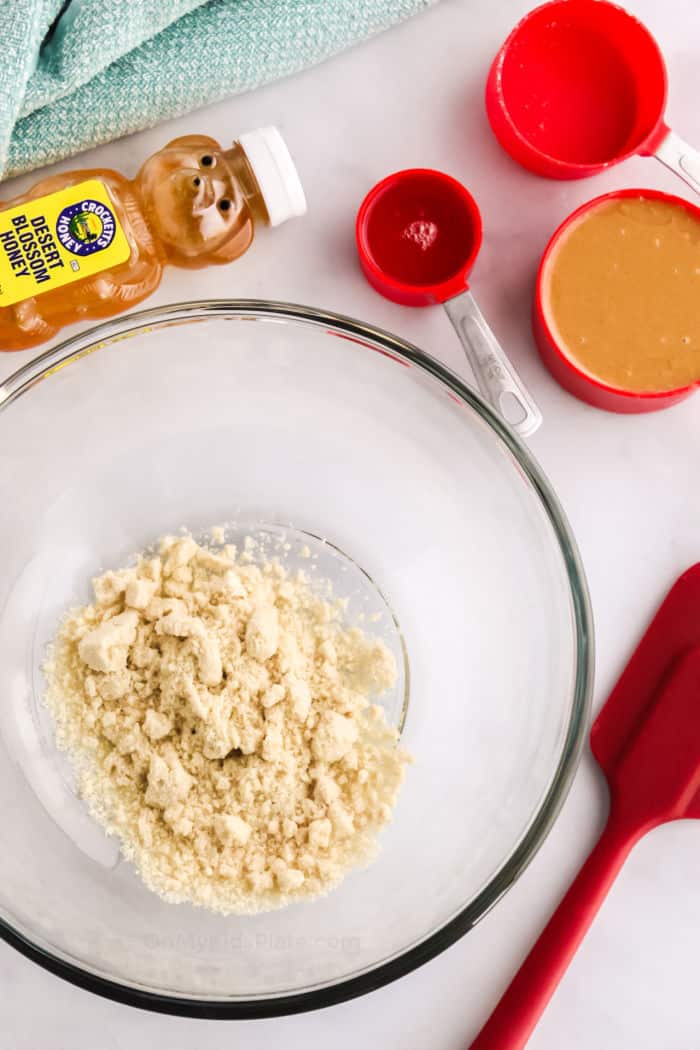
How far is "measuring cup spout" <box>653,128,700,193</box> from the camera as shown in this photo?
107cm

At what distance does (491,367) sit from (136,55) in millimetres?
552

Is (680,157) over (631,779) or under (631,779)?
over

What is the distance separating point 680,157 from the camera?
3.52ft

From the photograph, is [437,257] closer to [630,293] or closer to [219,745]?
[630,293]

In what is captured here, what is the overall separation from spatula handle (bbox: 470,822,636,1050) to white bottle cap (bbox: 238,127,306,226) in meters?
0.83

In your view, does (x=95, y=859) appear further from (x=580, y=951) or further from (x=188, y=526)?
(x=580, y=951)

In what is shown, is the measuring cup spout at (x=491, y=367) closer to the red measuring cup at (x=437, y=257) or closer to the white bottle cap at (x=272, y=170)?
the red measuring cup at (x=437, y=257)

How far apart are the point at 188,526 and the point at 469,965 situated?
2.09 ft

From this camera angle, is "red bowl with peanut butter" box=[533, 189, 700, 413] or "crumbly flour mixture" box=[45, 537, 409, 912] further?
"red bowl with peanut butter" box=[533, 189, 700, 413]

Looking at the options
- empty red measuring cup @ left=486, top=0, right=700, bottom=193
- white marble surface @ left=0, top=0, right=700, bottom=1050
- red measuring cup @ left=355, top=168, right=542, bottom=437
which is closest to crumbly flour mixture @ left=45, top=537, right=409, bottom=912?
white marble surface @ left=0, top=0, right=700, bottom=1050

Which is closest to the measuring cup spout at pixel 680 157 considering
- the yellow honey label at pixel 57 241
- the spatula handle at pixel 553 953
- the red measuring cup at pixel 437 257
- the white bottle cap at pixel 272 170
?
the red measuring cup at pixel 437 257

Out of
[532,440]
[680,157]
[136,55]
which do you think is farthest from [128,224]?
[680,157]

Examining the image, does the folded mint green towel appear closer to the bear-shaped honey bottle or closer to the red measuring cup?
the bear-shaped honey bottle

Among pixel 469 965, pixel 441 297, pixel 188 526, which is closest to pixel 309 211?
pixel 441 297
